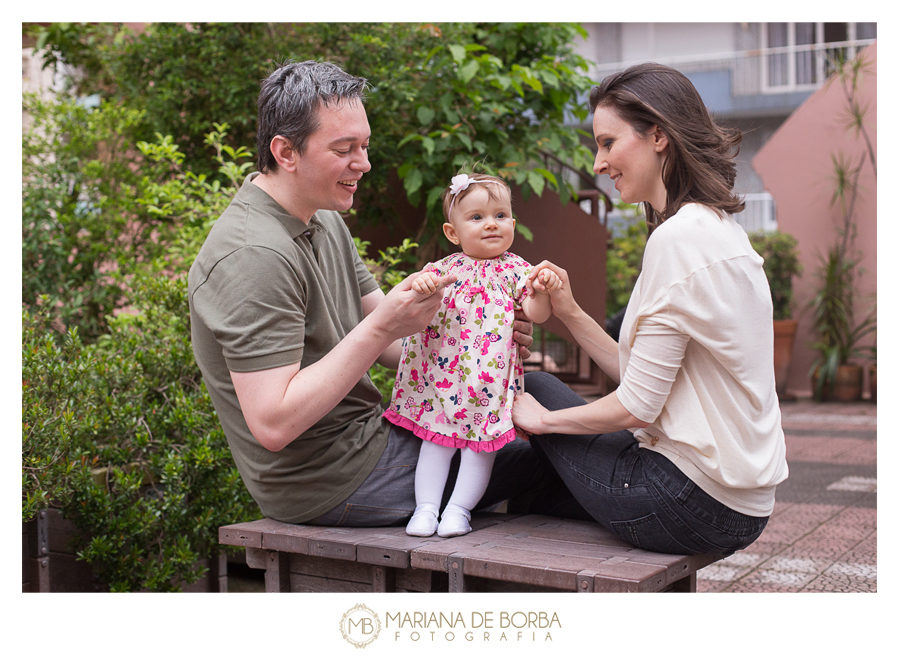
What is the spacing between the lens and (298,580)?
6.05 ft

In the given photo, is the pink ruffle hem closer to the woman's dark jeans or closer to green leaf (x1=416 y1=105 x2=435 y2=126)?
the woman's dark jeans

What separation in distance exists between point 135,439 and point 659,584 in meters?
1.81

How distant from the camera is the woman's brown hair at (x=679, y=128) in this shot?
5.35 ft

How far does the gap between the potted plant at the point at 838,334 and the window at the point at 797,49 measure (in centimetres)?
463

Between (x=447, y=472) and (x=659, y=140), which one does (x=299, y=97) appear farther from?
(x=447, y=472)

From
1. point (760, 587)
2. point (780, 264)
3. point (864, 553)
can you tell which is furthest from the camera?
point (780, 264)

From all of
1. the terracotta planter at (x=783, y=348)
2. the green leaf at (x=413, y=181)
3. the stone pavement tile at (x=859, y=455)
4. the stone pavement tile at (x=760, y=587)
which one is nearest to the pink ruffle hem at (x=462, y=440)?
the stone pavement tile at (x=760, y=587)

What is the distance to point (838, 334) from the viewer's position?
8508mm

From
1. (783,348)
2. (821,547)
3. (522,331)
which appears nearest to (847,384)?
(783,348)

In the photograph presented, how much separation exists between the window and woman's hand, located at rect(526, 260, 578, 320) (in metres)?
11.7

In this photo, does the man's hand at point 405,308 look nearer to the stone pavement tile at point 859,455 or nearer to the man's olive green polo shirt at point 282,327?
the man's olive green polo shirt at point 282,327
